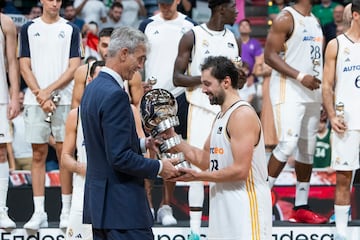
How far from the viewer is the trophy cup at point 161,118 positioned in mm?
6414

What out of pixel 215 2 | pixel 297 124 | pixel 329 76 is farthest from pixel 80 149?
pixel 329 76

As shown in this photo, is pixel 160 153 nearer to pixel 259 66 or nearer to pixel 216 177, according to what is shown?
pixel 216 177

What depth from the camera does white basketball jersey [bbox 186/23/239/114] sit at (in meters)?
8.84

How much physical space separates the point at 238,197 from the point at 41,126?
296 centimetres

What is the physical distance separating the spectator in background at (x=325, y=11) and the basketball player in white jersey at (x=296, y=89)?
17.5ft

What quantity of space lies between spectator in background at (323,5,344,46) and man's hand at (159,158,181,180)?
8.01 metres

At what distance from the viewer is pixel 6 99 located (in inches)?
348

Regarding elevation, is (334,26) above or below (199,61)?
below

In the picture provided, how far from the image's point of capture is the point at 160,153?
644cm

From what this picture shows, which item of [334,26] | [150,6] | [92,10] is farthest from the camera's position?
[150,6]

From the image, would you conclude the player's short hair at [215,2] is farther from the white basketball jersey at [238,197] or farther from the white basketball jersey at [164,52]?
the white basketball jersey at [238,197]

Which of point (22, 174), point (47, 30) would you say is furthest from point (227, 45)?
point (22, 174)

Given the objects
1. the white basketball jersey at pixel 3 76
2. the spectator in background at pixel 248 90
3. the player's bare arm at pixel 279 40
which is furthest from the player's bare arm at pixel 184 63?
the spectator in background at pixel 248 90

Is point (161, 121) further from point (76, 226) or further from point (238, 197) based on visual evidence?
point (76, 226)
